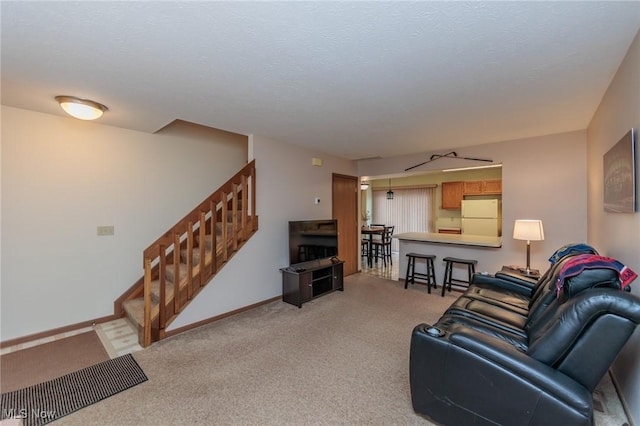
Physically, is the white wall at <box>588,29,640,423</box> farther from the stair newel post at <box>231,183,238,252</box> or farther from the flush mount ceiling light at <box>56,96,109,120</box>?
the flush mount ceiling light at <box>56,96,109,120</box>

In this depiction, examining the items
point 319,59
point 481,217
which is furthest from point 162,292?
point 481,217

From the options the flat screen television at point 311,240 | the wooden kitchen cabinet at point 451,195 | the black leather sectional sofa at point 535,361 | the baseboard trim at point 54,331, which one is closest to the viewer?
the black leather sectional sofa at point 535,361

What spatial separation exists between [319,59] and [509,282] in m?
3.08

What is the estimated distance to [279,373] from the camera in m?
2.32

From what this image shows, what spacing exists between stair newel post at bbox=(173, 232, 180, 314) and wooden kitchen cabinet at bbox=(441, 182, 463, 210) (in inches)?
255

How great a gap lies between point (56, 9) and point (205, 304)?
2.88 m

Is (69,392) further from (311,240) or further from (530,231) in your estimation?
(530,231)

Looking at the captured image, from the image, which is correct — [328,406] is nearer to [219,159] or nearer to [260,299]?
[260,299]

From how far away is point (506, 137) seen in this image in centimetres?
396

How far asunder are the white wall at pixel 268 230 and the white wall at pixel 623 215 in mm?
3622

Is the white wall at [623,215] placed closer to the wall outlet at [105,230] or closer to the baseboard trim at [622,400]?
the baseboard trim at [622,400]

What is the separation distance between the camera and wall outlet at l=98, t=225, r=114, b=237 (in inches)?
131

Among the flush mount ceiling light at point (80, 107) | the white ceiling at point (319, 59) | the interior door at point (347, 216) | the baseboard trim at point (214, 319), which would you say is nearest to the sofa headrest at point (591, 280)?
the white ceiling at point (319, 59)

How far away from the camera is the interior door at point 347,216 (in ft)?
17.9
